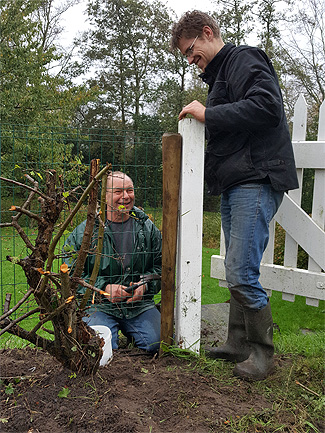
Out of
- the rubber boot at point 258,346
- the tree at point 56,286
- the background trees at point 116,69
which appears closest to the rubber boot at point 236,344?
the rubber boot at point 258,346

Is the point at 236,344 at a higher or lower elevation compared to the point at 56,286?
lower

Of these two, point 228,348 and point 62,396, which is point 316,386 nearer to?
point 228,348

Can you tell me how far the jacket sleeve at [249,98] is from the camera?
2434mm

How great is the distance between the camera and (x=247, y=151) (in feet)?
8.40

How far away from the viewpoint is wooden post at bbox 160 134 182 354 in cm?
293

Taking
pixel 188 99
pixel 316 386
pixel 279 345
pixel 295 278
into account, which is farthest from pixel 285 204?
pixel 188 99

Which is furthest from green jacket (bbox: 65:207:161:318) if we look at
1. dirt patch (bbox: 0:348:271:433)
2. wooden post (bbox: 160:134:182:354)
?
dirt patch (bbox: 0:348:271:433)

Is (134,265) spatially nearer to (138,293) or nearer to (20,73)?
(138,293)

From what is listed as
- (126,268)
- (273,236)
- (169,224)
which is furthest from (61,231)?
(273,236)

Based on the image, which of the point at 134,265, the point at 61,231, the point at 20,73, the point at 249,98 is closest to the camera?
the point at 61,231

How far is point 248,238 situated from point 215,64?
115cm

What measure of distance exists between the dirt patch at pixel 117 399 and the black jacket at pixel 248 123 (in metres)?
1.25

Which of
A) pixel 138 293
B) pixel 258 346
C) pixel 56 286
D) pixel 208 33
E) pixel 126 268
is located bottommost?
pixel 258 346

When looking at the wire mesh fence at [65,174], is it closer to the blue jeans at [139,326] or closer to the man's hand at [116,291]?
the man's hand at [116,291]
